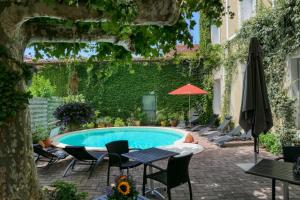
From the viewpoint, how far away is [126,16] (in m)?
3.54

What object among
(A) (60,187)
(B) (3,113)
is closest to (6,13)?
(B) (3,113)

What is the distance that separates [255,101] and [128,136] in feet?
31.3

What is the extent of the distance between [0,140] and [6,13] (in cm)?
144

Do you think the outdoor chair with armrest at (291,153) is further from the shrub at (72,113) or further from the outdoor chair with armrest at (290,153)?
the shrub at (72,113)

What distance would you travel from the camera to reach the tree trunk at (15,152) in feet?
11.3

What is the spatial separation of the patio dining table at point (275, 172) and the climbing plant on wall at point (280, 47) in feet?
14.3

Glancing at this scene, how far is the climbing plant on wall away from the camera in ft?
26.5

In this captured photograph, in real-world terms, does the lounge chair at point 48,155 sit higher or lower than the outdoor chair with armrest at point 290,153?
lower

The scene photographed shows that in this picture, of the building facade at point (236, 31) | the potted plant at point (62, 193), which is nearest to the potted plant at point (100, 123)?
the building facade at point (236, 31)

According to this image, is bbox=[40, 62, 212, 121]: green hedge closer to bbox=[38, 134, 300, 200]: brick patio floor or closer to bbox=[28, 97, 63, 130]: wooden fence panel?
bbox=[28, 97, 63, 130]: wooden fence panel

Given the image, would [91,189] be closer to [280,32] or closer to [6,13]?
[6,13]

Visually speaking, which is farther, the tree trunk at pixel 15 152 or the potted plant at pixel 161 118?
the potted plant at pixel 161 118

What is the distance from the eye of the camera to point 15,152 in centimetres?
349

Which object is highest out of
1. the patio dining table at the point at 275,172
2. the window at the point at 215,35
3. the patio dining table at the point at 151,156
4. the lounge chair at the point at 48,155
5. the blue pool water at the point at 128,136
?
the window at the point at 215,35
